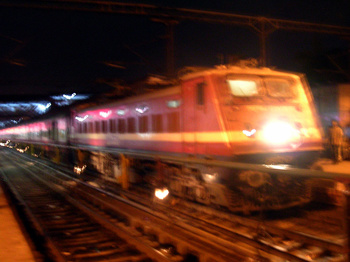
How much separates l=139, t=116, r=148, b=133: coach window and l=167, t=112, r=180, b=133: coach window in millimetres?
1547

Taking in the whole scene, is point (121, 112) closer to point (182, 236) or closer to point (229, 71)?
point (229, 71)

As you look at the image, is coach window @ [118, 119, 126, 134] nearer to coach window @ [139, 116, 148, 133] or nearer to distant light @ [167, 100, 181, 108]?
coach window @ [139, 116, 148, 133]

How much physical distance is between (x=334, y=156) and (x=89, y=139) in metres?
10.2

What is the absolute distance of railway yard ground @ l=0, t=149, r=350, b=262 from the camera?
18.3ft

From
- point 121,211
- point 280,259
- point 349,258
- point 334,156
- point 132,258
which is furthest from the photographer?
point 334,156

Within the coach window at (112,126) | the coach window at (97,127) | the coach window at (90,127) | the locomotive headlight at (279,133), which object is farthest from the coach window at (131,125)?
the locomotive headlight at (279,133)

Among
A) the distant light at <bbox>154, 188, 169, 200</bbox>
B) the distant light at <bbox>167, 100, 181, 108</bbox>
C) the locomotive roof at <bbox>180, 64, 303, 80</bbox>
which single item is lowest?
the distant light at <bbox>154, 188, 169, 200</bbox>

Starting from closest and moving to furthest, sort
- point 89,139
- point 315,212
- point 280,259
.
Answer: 1. point 280,259
2. point 315,212
3. point 89,139

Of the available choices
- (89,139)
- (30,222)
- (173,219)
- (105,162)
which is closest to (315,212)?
(173,219)

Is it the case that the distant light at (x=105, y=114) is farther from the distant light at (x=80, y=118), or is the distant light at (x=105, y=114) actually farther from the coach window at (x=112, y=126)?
the distant light at (x=80, y=118)

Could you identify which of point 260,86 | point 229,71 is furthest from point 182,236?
point 260,86

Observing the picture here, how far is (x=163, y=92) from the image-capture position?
1020cm

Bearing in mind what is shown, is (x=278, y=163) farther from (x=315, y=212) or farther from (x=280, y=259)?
(x=280, y=259)

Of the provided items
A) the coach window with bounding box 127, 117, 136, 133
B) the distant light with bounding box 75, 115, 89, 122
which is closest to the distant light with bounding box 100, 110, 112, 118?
the coach window with bounding box 127, 117, 136, 133
